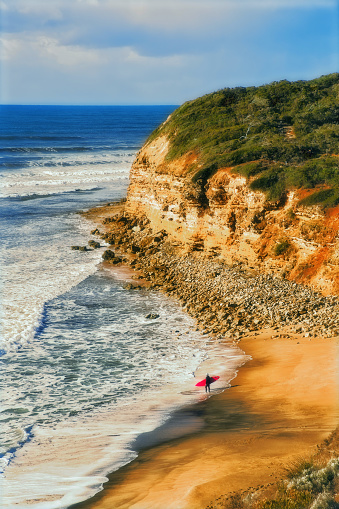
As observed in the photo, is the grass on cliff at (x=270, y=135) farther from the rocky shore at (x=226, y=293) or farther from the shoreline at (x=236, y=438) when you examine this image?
the shoreline at (x=236, y=438)

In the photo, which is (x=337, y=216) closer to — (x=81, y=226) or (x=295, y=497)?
(x=295, y=497)

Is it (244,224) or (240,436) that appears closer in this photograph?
(240,436)

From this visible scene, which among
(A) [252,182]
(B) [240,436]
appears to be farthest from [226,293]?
(B) [240,436]

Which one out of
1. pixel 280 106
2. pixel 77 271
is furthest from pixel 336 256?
pixel 280 106

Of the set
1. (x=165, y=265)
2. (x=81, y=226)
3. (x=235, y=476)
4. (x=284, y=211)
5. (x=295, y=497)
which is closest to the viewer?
(x=295, y=497)

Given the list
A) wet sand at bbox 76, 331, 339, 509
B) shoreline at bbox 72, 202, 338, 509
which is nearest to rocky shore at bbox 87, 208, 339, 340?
shoreline at bbox 72, 202, 338, 509

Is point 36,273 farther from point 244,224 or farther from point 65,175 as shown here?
point 65,175
